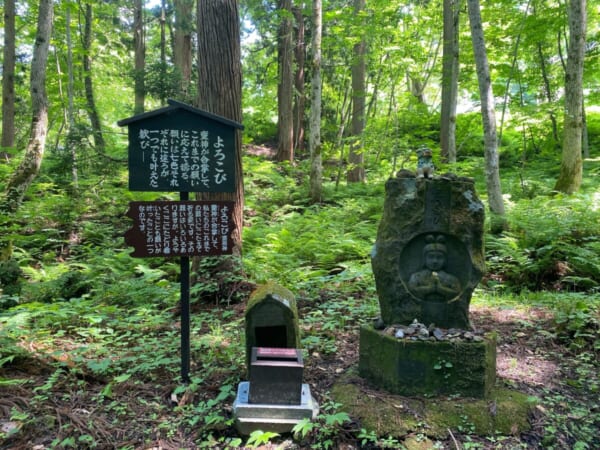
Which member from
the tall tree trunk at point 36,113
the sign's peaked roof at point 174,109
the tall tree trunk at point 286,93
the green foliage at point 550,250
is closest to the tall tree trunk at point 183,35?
the tall tree trunk at point 286,93

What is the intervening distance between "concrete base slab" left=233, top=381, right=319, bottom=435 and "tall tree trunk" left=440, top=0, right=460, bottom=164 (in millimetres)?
9274

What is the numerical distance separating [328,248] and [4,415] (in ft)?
18.5

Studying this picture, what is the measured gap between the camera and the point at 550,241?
6.96 meters

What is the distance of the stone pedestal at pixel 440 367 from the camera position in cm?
340

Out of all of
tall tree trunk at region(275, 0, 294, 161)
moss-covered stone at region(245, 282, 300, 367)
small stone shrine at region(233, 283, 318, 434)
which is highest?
tall tree trunk at region(275, 0, 294, 161)

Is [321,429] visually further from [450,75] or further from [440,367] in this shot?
[450,75]

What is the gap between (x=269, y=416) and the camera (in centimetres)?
315

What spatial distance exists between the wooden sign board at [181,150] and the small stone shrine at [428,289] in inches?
63.5

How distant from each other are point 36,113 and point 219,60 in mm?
6757

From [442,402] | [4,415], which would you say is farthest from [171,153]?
[442,402]

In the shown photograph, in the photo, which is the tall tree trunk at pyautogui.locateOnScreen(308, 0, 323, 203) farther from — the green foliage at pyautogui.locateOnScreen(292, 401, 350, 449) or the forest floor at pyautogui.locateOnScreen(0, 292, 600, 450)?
the green foliage at pyautogui.locateOnScreen(292, 401, 350, 449)

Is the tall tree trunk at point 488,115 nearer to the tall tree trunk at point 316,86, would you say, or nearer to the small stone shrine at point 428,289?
the tall tree trunk at point 316,86

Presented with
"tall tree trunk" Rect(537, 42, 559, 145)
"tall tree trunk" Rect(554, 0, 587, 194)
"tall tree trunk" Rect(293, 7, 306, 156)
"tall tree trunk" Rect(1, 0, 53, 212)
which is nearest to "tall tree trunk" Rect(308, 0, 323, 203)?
"tall tree trunk" Rect(293, 7, 306, 156)

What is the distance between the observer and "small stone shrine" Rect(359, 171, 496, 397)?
3424 millimetres
